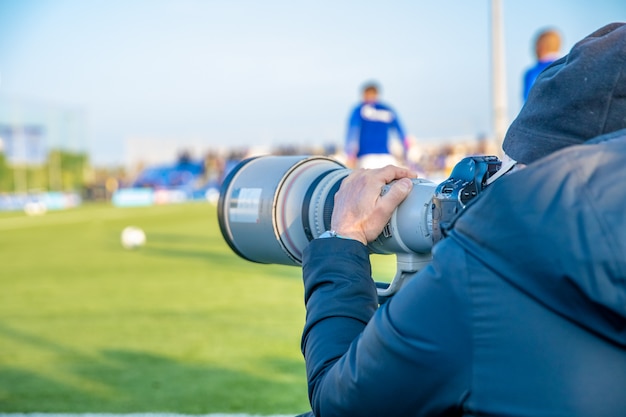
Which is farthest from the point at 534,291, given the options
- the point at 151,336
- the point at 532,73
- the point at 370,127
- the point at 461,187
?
the point at 370,127

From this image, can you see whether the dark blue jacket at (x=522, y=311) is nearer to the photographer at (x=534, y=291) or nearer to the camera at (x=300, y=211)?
the photographer at (x=534, y=291)

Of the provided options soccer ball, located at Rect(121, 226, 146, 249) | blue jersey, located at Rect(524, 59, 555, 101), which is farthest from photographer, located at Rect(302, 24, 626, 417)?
soccer ball, located at Rect(121, 226, 146, 249)

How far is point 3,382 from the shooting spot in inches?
128

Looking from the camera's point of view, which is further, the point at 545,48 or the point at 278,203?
the point at 545,48

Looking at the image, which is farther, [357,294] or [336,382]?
[357,294]

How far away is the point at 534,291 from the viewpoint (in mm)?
906

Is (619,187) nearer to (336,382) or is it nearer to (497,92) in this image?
(336,382)

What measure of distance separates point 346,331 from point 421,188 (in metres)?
0.42

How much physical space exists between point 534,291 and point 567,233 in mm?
88

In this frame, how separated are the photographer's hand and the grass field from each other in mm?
1543

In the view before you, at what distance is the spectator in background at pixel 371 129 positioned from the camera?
30.8 ft

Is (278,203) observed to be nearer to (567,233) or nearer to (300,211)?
(300,211)

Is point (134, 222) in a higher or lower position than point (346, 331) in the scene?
lower

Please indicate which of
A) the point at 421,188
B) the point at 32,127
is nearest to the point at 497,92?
the point at 421,188
